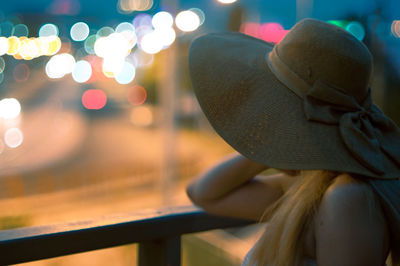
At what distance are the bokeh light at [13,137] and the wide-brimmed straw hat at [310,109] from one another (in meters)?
14.0

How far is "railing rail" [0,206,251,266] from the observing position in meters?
1.13

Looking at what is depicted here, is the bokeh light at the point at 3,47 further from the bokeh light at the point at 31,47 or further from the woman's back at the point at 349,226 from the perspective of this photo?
the woman's back at the point at 349,226

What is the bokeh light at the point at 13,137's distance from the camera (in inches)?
552

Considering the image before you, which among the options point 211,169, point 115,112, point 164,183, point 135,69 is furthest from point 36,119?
point 135,69

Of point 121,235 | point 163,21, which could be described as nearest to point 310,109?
point 121,235

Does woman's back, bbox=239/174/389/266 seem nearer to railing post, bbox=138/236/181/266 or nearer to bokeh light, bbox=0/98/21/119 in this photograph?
railing post, bbox=138/236/181/266

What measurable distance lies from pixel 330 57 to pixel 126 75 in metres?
44.6

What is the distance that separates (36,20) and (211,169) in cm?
4688

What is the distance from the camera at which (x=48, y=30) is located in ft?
171

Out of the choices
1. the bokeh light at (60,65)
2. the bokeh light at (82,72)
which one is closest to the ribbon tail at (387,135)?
the bokeh light at (82,72)

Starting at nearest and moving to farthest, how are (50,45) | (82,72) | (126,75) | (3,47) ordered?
(126,75) < (82,72) < (3,47) < (50,45)

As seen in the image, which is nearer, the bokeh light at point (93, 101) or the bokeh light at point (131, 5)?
the bokeh light at point (131, 5)

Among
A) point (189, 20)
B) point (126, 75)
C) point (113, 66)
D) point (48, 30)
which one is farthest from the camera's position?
point (48, 30)

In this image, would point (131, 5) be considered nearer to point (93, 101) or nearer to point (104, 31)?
point (93, 101)
